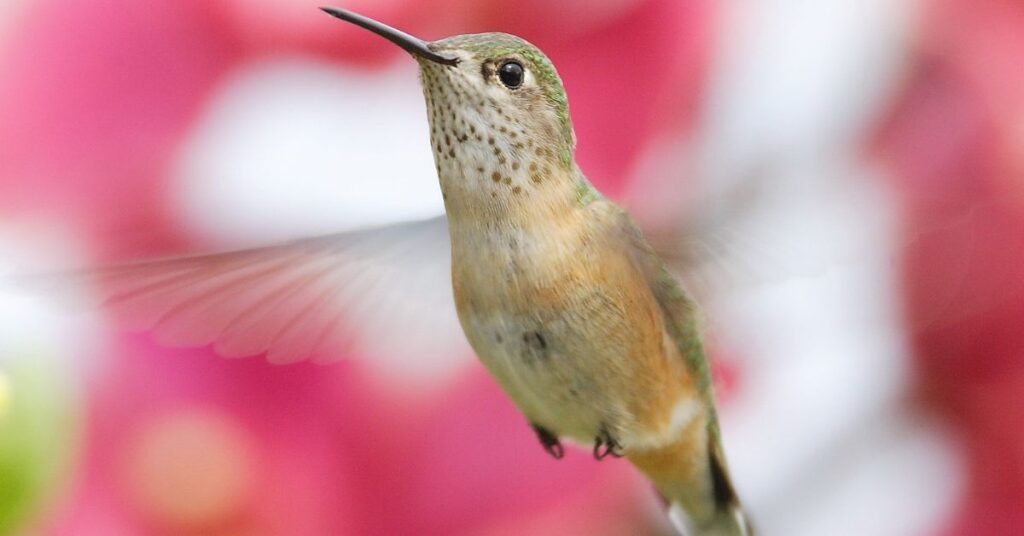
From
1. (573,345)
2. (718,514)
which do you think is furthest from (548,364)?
(718,514)

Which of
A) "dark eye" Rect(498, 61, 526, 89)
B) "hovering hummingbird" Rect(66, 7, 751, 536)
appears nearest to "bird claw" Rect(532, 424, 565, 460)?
"hovering hummingbird" Rect(66, 7, 751, 536)

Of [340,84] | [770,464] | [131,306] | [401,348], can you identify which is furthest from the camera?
[770,464]

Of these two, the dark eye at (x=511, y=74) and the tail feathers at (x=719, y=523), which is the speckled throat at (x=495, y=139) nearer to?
the dark eye at (x=511, y=74)

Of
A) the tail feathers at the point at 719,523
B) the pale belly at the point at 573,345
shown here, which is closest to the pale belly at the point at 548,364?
the pale belly at the point at 573,345

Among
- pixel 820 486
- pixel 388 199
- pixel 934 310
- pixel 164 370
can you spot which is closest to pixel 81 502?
pixel 164 370

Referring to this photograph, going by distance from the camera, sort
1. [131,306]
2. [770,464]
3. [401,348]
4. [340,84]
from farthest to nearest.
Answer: [770,464] → [340,84] → [401,348] → [131,306]

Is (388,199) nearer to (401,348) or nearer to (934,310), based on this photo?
(401,348)

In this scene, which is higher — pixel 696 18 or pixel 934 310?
pixel 696 18
